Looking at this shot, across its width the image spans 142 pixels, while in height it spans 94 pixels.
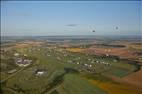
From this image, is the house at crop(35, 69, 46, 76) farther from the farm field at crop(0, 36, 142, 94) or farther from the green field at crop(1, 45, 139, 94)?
the green field at crop(1, 45, 139, 94)

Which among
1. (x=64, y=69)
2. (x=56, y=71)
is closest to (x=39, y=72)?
(x=56, y=71)

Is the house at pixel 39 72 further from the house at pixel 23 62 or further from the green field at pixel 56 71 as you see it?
the house at pixel 23 62

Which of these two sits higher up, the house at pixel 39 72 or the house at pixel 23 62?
the house at pixel 23 62

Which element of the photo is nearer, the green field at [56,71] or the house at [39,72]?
the green field at [56,71]

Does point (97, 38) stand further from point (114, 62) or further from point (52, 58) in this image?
point (52, 58)

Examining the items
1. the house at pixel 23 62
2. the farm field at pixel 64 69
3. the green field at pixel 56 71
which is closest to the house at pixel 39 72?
the farm field at pixel 64 69

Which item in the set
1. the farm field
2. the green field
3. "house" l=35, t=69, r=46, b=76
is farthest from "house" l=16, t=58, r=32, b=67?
"house" l=35, t=69, r=46, b=76

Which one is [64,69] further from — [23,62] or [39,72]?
[23,62]

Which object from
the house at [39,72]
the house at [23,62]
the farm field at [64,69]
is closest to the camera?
the farm field at [64,69]
